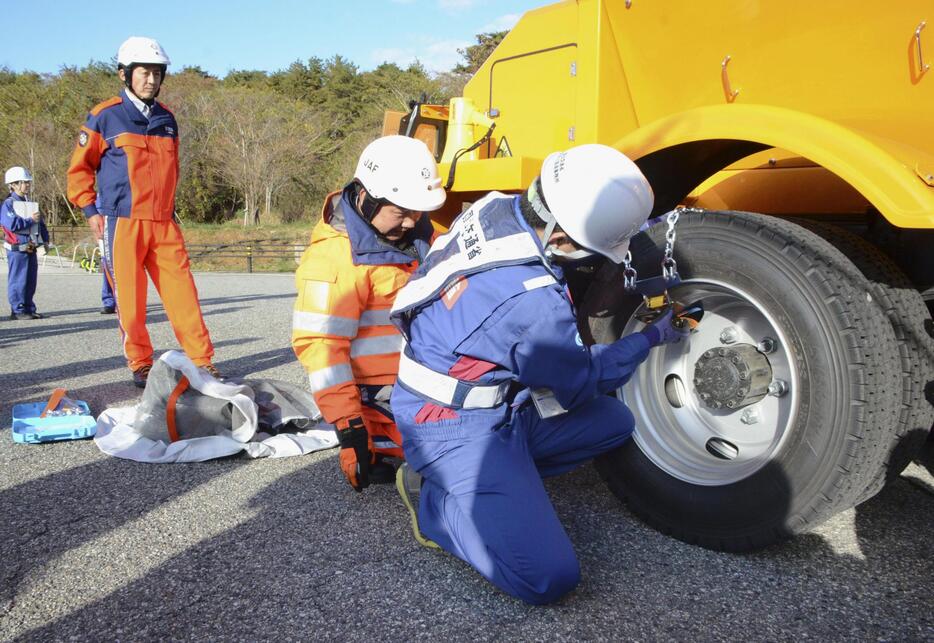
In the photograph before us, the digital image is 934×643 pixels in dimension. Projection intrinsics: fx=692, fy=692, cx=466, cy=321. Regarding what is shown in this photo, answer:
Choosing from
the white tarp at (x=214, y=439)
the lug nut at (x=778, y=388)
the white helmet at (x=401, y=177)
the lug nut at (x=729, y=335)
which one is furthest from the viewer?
the white tarp at (x=214, y=439)

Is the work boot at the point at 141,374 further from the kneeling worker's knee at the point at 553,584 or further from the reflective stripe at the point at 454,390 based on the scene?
the kneeling worker's knee at the point at 553,584

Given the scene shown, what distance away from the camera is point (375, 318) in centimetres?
272

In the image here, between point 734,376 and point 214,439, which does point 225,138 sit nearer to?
point 214,439

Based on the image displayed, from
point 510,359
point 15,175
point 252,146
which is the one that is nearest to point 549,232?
point 510,359

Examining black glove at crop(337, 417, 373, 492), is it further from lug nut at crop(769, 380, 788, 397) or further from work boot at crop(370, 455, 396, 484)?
lug nut at crop(769, 380, 788, 397)

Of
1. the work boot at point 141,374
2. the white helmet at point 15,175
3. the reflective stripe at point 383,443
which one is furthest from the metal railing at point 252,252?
the reflective stripe at point 383,443

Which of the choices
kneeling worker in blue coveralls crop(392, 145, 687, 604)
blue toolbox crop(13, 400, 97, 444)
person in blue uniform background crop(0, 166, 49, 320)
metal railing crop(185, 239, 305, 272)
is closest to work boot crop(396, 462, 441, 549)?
kneeling worker in blue coveralls crop(392, 145, 687, 604)

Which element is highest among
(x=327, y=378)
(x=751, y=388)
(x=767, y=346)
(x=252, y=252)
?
(x=767, y=346)

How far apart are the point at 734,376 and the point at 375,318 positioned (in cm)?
135

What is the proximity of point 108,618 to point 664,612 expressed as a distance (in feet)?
4.62

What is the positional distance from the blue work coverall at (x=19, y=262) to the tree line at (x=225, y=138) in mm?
20663

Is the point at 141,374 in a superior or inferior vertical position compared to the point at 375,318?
inferior

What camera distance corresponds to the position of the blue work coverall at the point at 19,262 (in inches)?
301

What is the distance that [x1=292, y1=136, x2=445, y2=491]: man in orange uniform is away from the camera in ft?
8.13
